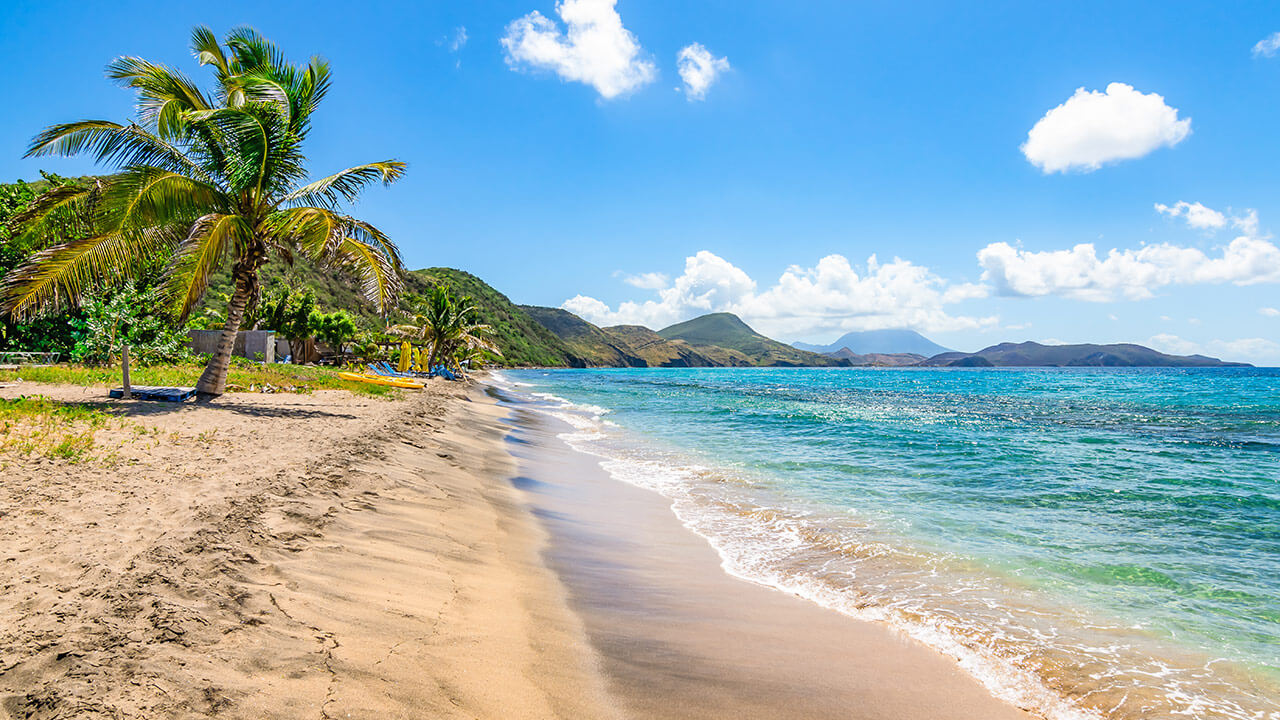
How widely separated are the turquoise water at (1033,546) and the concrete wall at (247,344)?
24471mm

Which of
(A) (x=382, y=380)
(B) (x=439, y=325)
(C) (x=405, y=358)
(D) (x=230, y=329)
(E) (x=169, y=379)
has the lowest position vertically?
(A) (x=382, y=380)

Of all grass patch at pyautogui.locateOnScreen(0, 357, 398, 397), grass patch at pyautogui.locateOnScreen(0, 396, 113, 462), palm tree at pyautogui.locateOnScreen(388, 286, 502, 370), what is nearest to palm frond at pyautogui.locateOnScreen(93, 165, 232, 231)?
grass patch at pyautogui.locateOnScreen(0, 396, 113, 462)

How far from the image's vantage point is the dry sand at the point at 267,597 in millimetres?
2945

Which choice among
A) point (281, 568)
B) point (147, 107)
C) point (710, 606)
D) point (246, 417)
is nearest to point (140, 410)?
point (246, 417)

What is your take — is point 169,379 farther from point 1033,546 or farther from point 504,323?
point 504,323

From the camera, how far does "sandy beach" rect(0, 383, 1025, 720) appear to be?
3066mm

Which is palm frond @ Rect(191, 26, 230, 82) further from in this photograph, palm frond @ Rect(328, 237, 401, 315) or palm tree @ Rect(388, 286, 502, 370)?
palm tree @ Rect(388, 286, 502, 370)

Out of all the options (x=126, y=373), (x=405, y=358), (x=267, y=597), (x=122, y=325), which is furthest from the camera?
(x=405, y=358)

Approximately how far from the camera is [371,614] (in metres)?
4.17

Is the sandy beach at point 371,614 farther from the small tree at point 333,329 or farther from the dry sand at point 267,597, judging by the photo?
the small tree at point 333,329

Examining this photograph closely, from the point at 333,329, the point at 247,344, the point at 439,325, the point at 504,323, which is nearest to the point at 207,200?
the point at 247,344

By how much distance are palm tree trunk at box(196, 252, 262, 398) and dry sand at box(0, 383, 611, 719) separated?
699 centimetres

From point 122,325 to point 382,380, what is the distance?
12.5 m

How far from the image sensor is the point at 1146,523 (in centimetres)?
951
